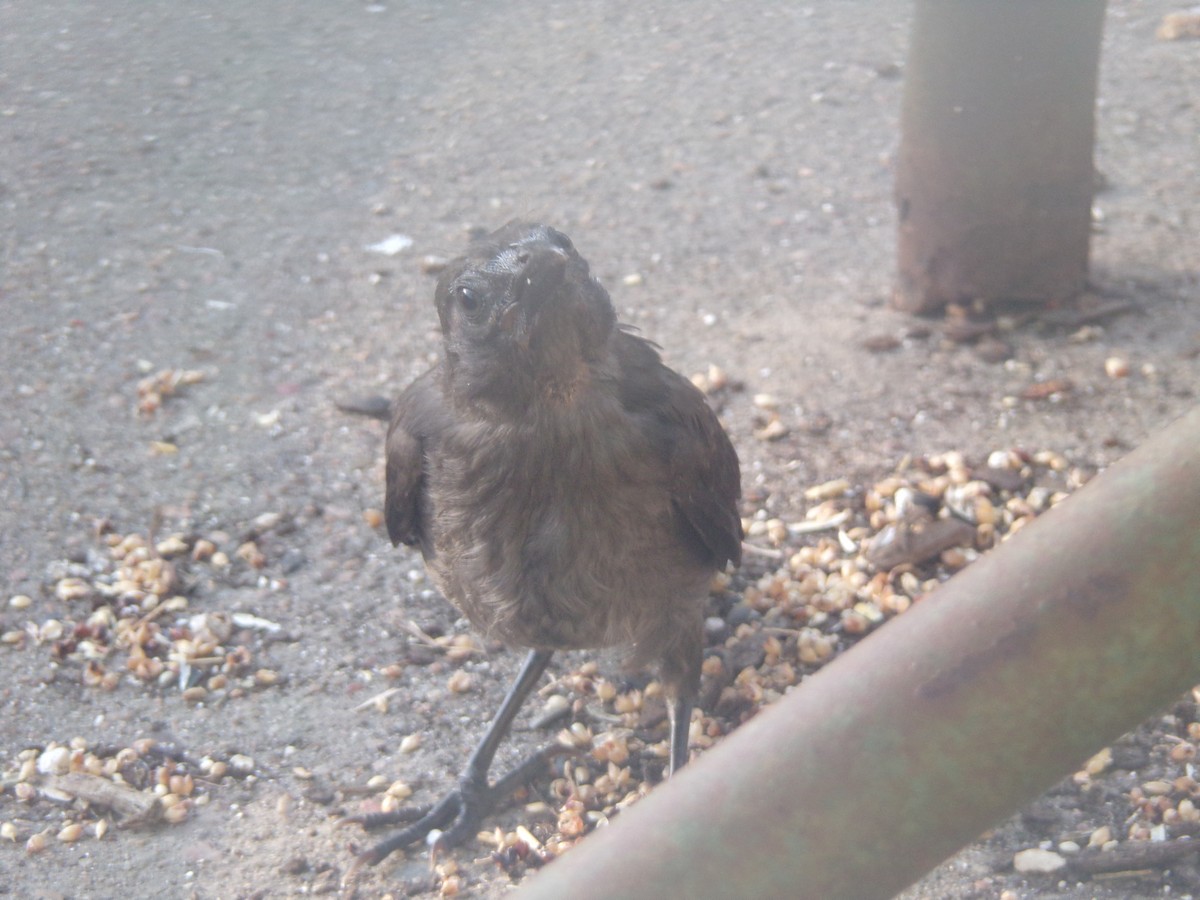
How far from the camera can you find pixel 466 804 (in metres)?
3.61

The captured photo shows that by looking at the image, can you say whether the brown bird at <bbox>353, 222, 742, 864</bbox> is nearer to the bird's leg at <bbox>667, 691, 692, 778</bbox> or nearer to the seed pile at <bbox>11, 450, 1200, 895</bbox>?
the bird's leg at <bbox>667, 691, 692, 778</bbox>

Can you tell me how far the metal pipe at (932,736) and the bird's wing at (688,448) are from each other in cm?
208

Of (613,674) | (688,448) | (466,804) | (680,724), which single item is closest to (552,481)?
(688,448)

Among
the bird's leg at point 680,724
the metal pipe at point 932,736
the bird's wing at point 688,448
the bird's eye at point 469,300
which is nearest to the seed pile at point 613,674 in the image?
the bird's leg at point 680,724

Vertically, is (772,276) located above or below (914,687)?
below

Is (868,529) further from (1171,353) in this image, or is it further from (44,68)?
(44,68)

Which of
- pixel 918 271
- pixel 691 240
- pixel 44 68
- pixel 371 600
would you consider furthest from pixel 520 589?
pixel 44 68

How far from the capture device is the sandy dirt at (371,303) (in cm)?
382

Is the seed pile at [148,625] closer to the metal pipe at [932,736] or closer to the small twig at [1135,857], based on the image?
the small twig at [1135,857]

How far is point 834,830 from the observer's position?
3.84 feet

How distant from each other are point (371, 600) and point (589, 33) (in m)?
5.61

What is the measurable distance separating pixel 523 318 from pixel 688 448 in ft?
2.13

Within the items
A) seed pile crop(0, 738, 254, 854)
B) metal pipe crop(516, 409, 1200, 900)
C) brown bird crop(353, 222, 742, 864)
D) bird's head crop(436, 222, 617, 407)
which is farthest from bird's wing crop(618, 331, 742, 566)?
metal pipe crop(516, 409, 1200, 900)

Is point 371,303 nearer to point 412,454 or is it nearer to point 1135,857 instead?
point 412,454
